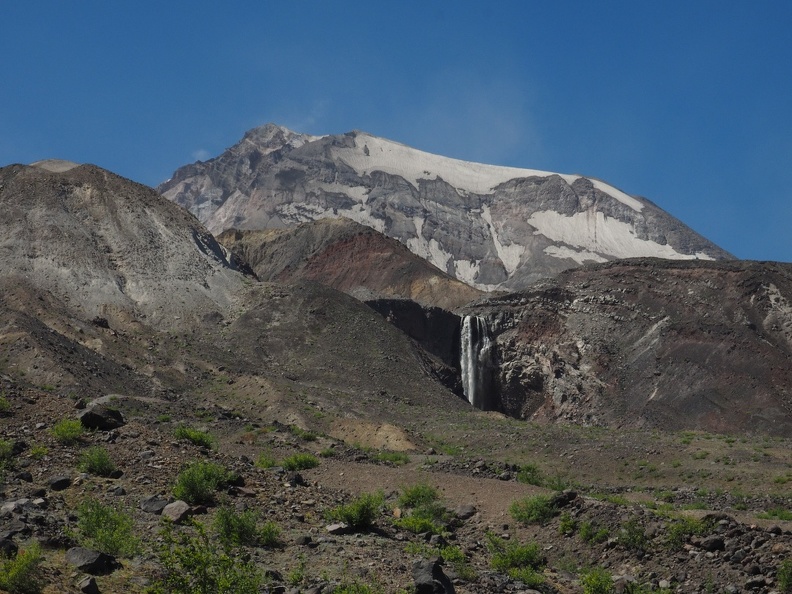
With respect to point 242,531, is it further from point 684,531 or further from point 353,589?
point 684,531

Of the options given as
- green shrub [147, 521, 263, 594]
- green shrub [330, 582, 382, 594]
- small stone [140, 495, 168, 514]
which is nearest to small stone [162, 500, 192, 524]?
small stone [140, 495, 168, 514]

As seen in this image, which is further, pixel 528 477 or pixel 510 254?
pixel 510 254

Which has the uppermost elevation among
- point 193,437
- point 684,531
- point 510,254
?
point 510,254

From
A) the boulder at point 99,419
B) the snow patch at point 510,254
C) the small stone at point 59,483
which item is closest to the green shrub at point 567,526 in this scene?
the small stone at point 59,483

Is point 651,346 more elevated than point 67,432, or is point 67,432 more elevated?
point 651,346

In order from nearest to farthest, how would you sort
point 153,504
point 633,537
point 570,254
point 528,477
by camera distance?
point 153,504 → point 633,537 → point 528,477 → point 570,254

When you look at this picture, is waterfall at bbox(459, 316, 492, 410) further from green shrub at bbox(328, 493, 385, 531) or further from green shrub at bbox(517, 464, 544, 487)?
green shrub at bbox(328, 493, 385, 531)

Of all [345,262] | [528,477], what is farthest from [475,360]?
[528,477]

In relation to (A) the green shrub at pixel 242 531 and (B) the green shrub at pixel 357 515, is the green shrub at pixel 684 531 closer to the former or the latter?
(B) the green shrub at pixel 357 515
